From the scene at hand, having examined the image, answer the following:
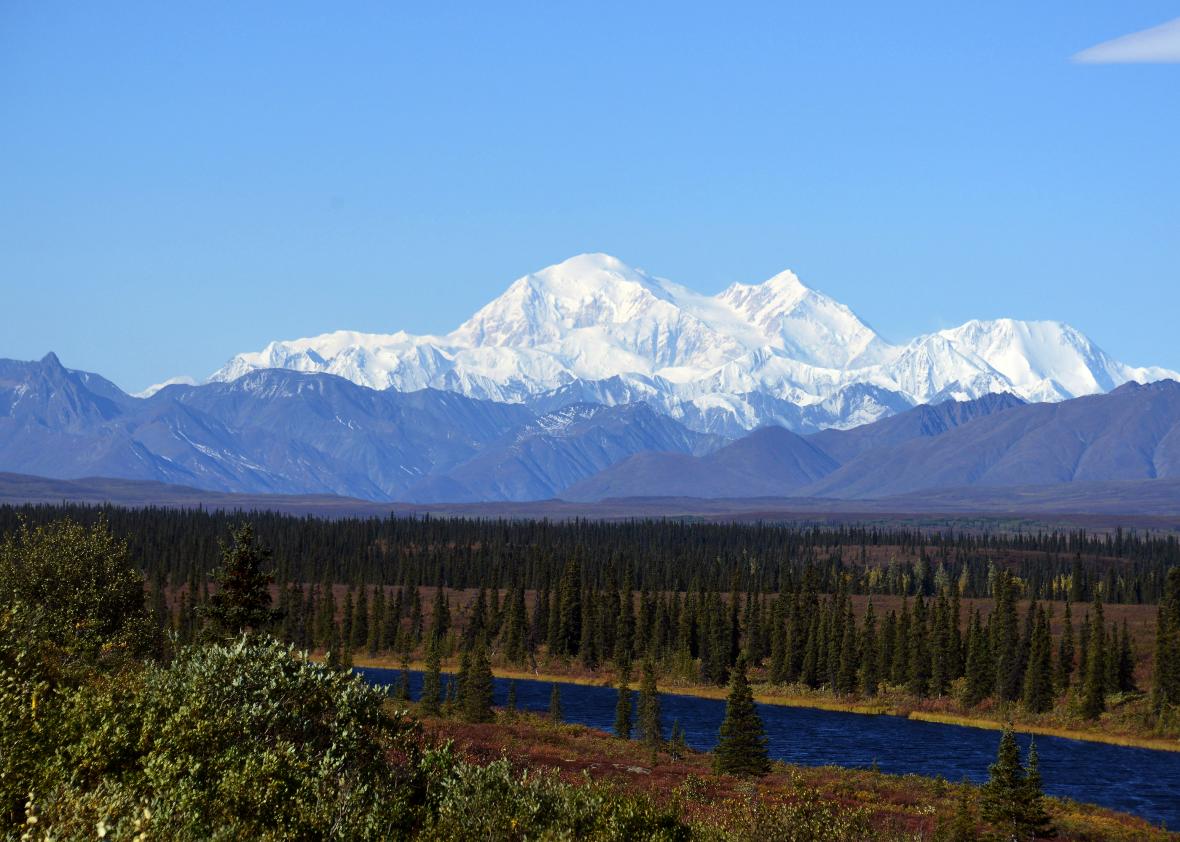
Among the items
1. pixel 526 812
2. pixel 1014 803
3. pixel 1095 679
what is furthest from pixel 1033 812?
pixel 1095 679

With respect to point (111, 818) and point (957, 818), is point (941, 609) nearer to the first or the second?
point (957, 818)

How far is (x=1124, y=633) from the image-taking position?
16350 cm

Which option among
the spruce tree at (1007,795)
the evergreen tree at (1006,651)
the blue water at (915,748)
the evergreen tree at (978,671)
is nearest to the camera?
the spruce tree at (1007,795)

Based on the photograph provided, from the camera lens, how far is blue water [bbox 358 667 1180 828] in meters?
109

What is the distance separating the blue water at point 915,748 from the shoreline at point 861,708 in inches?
98.8

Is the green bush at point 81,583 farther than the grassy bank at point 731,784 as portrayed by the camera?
Yes

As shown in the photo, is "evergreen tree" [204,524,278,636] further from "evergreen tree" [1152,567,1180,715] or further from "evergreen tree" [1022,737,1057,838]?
"evergreen tree" [1152,567,1180,715]

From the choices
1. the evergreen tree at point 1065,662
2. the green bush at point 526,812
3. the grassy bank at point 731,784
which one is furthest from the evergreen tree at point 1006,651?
the green bush at point 526,812

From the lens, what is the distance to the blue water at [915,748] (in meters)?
109

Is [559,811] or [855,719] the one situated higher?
[559,811]

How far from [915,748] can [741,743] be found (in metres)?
45.7

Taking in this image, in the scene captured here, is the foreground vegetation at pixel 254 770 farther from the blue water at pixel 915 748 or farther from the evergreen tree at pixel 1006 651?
the evergreen tree at pixel 1006 651

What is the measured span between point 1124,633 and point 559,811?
141426mm

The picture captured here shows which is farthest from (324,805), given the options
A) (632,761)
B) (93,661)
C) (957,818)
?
(632,761)
